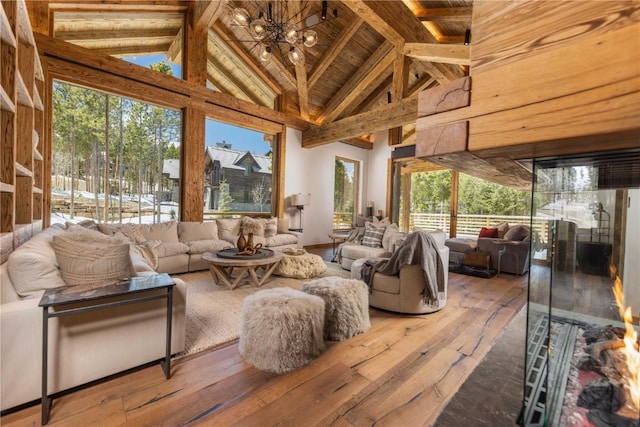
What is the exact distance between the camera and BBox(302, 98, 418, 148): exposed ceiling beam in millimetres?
5059

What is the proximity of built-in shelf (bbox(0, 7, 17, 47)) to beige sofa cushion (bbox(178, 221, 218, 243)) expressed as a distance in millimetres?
→ 3233

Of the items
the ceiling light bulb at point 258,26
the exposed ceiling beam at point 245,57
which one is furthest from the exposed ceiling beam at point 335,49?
the ceiling light bulb at point 258,26

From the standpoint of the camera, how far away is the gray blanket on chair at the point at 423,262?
Answer: 285 centimetres

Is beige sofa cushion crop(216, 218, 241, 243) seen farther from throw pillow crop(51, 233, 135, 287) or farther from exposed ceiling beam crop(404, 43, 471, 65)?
exposed ceiling beam crop(404, 43, 471, 65)

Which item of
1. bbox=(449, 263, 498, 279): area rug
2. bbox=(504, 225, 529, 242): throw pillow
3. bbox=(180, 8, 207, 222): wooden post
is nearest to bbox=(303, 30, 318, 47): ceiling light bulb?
bbox=(180, 8, 207, 222): wooden post

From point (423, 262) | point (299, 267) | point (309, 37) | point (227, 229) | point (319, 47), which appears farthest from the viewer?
point (319, 47)

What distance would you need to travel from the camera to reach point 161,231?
4594mm

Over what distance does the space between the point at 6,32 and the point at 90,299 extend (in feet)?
6.37

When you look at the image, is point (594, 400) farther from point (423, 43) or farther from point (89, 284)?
point (423, 43)

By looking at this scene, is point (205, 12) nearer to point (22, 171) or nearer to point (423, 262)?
point (22, 171)

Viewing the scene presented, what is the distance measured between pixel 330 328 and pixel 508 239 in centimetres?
439

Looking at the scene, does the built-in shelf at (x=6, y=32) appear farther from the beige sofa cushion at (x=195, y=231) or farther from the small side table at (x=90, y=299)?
the beige sofa cushion at (x=195, y=231)

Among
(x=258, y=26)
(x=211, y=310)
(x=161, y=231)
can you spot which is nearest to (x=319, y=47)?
(x=258, y=26)

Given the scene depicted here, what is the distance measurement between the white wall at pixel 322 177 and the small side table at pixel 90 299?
522cm
